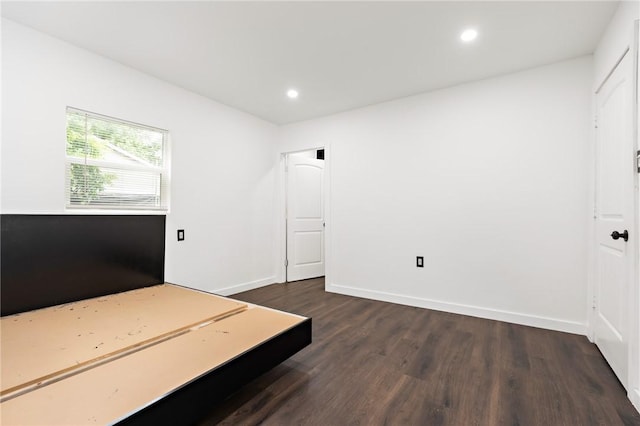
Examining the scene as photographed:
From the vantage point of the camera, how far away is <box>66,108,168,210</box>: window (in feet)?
8.03

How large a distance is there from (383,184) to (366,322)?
1657 millimetres

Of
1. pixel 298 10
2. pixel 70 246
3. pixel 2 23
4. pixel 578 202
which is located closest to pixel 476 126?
pixel 578 202

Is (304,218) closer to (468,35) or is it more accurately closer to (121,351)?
(468,35)

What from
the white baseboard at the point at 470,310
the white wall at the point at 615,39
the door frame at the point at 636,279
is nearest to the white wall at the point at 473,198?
the white baseboard at the point at 470,310

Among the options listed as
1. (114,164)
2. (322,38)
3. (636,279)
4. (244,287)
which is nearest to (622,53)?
(636,279)

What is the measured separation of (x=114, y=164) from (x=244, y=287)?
210 centimetres

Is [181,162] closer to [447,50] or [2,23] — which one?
[2,23]

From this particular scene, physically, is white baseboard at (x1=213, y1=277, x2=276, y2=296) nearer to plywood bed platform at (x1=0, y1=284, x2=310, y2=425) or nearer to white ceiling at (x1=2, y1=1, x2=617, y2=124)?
plywood bed platform at (x1=0, y1=284, x2=310, y2=425)

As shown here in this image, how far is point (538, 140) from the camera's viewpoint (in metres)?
2.64

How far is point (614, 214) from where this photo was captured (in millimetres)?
1938

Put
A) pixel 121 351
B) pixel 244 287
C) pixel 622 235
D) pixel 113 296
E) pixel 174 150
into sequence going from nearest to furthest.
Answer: pixel 121 351 → pixel 622 235 → pixel 113 296 → pixel 174 150 → pixel 244 287

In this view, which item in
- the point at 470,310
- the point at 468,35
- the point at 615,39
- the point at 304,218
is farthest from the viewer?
the point at 304,218

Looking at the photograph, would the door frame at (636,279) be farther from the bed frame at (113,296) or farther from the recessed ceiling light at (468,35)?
the bed frame at (113,296)

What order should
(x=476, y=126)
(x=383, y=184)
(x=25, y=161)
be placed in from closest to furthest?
(x=25, y=161)
(x=476, y=126)
(x=383, y=184)
